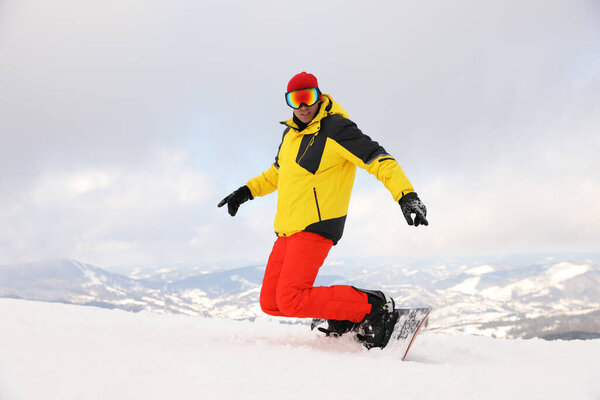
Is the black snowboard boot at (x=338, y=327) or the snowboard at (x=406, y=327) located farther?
the black snowboard boot at (x=338, y=327)

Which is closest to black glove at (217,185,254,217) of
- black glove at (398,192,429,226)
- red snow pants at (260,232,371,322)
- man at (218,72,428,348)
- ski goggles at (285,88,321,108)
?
man at (218,72,428,348)

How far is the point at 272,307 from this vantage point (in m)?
3.21

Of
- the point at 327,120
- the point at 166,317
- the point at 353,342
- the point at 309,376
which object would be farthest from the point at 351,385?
the point at 166,317

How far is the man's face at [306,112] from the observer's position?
3.12m

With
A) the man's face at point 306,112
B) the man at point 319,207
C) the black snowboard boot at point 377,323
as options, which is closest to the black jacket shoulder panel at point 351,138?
the man at point 319,207

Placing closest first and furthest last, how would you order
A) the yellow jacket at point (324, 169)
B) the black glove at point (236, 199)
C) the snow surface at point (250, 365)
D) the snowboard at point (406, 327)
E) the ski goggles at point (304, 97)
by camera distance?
the snow surface at point (250, 365)
the snowboard at point (406, 327)
the yellow jacket at point (324, 169)
the ski goggles at point (304, 97)
the black glove at point (236, 199)

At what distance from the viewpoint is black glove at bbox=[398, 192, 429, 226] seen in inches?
101

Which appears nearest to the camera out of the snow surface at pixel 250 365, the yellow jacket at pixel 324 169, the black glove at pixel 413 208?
the snow surface at pixel 250 365

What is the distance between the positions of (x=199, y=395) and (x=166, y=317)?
82.3 inches

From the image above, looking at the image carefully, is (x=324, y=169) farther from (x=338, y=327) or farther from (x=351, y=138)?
(x=338, y=327)

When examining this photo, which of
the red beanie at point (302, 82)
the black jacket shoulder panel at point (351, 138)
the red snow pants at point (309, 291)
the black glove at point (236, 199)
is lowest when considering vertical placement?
the red snow pants at point (309, 291)

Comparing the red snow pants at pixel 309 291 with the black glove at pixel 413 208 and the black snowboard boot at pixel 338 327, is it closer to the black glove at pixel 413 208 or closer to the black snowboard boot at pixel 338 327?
the black snowboard boot at pixel 338 327

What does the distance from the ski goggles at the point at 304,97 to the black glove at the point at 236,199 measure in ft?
3.69

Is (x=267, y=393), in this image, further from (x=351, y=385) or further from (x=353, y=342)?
(x=353, y=342)
